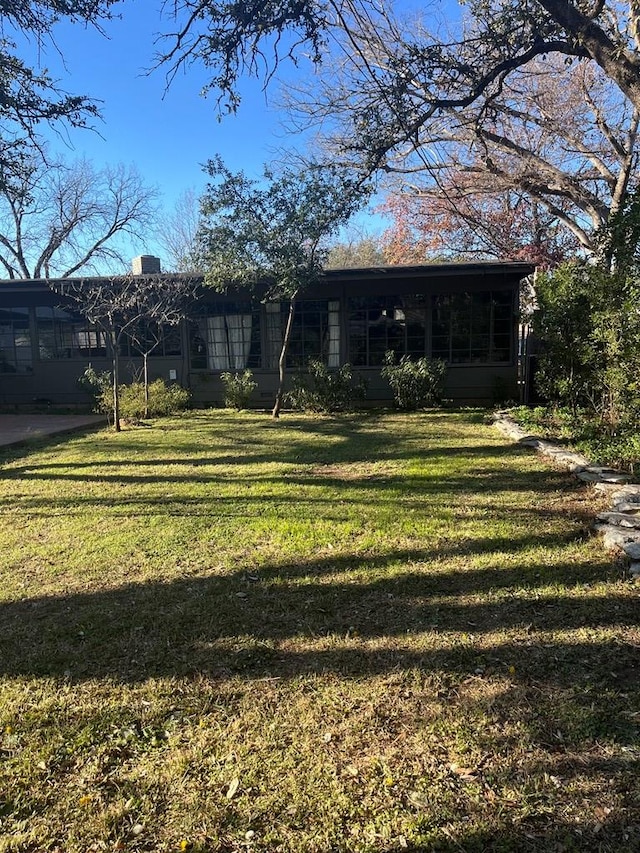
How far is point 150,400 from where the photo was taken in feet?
40.2

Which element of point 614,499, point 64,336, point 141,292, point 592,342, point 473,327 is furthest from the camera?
point 64,336

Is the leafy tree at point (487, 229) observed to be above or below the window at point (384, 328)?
above

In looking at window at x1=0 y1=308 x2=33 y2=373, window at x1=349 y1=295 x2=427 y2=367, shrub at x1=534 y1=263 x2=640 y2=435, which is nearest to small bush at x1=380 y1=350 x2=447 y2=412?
window at x1=349 y1=295 x2=427 y2=367

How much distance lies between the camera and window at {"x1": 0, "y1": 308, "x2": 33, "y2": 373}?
1486 centimetres

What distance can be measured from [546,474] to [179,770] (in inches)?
199

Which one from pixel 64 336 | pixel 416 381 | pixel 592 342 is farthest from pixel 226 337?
pixel 592 342

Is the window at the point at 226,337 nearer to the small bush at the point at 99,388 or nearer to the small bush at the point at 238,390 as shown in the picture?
the small bush at the point at 238,390

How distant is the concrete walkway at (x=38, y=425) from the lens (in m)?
10.0

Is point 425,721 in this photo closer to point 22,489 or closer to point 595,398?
point 22,489

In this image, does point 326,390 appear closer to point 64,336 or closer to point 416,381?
point 416,381

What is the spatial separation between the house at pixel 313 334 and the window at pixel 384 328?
24 millimetres

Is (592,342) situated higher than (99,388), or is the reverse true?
(592,342)

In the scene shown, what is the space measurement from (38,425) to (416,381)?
791 centimetres

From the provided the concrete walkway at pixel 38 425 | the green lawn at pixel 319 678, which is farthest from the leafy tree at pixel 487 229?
the green lawn at pixel 319 678
